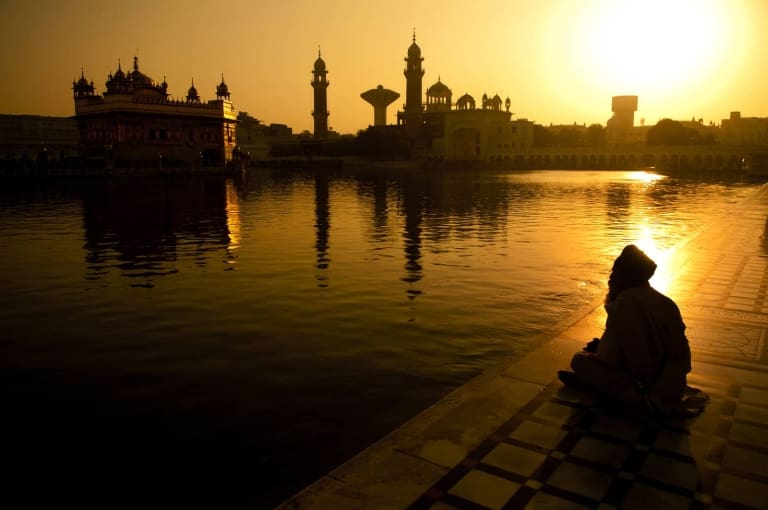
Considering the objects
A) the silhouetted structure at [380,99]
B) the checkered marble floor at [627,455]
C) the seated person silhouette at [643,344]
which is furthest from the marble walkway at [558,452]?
the silhouetted structure at [380,99]

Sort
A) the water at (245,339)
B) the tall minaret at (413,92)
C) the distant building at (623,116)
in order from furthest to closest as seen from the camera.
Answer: the distant building at (623,116) → the tall minaret at (413,92) → the water at (245,339)

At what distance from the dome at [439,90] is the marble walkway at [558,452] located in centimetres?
12288

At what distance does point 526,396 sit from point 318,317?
4048mm

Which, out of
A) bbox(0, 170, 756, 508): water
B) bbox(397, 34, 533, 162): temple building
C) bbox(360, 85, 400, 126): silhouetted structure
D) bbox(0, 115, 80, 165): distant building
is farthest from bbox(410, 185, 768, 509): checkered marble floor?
bbox(360, 85, 400, 126): silhouetted structure

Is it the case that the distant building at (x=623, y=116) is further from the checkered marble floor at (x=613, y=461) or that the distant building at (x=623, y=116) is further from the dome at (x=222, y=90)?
the checkered marble floor at (x=613, y=461)

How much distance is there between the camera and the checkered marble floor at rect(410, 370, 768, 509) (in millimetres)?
3371

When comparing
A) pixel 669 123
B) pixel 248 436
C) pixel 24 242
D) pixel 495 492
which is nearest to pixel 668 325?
pixel 495 492

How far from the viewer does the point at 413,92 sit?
114312mm

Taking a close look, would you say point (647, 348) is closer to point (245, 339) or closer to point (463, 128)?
point (245, 339)

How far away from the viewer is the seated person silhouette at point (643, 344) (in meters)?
4.26

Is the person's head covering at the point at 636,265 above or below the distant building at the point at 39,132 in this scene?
below

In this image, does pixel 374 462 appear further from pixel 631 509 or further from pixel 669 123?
pixel 669 123

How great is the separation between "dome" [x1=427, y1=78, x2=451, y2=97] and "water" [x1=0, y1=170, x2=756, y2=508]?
364ft

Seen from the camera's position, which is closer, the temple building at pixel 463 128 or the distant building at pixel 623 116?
the temple building at pixel 463 128
